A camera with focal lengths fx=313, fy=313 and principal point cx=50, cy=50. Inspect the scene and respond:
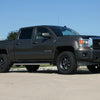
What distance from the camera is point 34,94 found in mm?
5945

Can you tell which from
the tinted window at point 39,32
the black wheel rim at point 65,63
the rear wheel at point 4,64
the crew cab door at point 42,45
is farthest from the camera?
the rear wheel at point 4,64

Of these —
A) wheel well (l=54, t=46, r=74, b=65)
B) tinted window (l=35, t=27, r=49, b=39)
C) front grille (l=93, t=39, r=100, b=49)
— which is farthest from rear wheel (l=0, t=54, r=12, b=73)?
front grille (l=93, t=39, r=100, b=49)

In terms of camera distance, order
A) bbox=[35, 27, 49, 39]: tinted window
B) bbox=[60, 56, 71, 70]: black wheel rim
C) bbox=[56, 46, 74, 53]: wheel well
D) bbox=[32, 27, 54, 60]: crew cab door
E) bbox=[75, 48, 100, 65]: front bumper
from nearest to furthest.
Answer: bbox=[75, 48, 100, 65]: front bumper
bbox=[60, 56, 71, 70]: black wheel rim
bbox=[56, 46, 74, 53]: wheel well
bbox=[32, 27, 54, 60]: crew cab door
bbox=[35, 27, 49, 39]: tinted window

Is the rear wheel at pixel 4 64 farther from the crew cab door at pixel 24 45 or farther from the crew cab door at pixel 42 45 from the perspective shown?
the crew cab door at pixel 42 45

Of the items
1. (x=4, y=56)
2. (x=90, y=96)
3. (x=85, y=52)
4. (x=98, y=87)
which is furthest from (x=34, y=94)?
(x=4, y=56)

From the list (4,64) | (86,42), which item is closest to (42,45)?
(86,42)

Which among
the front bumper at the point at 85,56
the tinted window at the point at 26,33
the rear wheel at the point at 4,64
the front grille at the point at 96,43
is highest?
the tinted window at the point at 26,33

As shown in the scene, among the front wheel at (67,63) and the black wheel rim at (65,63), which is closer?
the front wheel at (67,63)

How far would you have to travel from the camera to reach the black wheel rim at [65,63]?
10.5 metres

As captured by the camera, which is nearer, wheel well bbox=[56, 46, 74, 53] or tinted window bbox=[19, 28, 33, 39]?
wheel well bbox=[56, 46, 74, 53]

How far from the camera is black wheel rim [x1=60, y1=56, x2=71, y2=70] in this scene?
10.5 m

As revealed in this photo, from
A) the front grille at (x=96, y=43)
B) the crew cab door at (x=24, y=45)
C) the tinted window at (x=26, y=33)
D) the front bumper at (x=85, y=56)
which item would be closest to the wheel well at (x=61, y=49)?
the front bumper at (x=85, y=56)

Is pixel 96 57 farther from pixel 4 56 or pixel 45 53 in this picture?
pixel 4 56

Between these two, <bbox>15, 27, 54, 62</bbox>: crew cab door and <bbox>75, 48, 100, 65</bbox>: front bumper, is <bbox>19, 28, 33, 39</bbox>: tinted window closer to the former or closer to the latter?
<bbox>15, 27, 54, 62</bbox>: crew cab door
